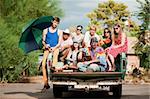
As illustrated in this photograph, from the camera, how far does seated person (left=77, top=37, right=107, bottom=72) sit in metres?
14.2

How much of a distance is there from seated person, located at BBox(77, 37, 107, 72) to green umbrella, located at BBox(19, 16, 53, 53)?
1.41 metres

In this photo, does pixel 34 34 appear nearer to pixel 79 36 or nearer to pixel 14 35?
pixel 79 36

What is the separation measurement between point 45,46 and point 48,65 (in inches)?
23.6

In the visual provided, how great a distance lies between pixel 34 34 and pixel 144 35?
70.3 feet

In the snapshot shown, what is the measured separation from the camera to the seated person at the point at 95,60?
1423cm

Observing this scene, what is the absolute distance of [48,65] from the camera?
45.3ft

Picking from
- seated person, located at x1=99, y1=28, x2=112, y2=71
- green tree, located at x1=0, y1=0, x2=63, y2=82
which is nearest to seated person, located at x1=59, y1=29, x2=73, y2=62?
seated person, located at x1=99, y1=28, x2=112, y2=71

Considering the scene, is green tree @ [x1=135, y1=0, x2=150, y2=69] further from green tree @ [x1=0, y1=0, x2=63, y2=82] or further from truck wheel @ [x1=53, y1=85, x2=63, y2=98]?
truck wheel @ [x1=53, y1=85, x2=63, y2=98]

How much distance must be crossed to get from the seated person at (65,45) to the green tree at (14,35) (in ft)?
41.9

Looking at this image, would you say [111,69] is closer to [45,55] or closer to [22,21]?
[45,55]

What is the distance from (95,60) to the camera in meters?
14.4

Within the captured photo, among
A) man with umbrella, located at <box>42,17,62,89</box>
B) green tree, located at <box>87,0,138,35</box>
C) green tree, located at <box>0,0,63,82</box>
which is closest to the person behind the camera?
man with umbrella, located at <box>42,17,62,89</box>

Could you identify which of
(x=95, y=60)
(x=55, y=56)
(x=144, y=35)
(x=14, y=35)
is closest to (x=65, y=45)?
(x=55, y=56)

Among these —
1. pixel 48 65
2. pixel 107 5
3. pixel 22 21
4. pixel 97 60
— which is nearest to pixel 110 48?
pixel 97 60
